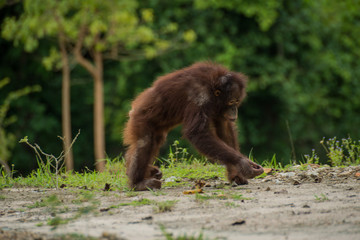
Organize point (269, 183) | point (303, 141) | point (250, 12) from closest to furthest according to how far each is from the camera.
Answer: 1. point (269, 183)
2. point (250, 12)
3. point (303, 141)

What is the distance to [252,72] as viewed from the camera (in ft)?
61.9

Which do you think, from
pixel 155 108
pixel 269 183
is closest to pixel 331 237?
pixel 269 183

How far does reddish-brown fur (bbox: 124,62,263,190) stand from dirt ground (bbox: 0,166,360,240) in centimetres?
35

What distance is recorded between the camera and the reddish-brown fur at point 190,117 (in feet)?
18.7

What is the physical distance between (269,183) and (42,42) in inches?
601

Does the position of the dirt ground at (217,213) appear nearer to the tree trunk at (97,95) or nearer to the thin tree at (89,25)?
the thin tree at (89,25)

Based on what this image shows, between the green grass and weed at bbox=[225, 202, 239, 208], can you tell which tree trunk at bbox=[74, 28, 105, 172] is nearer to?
the green grass

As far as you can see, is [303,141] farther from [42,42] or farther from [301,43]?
[42,42]

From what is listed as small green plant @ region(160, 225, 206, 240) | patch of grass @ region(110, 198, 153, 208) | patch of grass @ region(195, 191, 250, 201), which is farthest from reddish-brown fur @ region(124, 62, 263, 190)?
small green plant @ region(160, 225, 206, 240)

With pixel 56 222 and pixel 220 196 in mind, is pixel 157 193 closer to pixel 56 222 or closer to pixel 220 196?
pixel 220 196

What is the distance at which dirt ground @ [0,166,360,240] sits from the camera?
11.7 ft

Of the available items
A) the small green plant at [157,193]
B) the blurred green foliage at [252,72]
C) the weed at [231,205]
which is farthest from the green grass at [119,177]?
the blurred green foliage at [252,72]

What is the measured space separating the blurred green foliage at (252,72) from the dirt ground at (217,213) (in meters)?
12.5

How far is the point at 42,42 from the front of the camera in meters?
19.6
